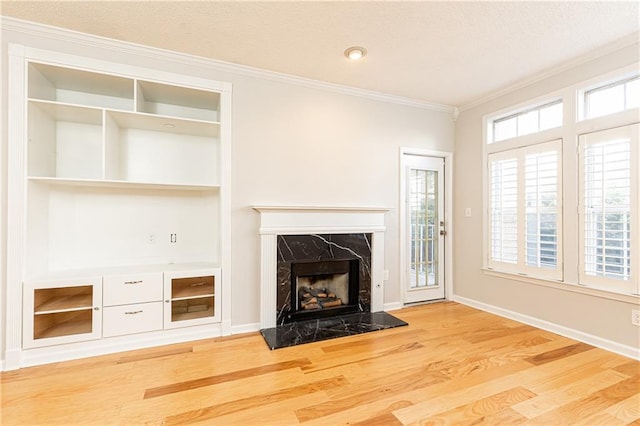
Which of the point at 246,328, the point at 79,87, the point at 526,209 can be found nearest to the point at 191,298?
the point at 246,328

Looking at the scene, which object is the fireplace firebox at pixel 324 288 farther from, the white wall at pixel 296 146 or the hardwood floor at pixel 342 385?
the hardwood floor at pixel 342 385

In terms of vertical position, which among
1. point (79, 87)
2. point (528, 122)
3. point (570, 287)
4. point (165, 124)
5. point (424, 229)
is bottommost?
point (570, 287)

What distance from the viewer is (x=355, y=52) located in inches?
107

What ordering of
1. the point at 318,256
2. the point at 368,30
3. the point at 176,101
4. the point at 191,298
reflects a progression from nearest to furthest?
the point at 368,30 < the point at 191,298 < the point at 176,101 < the point at 318,256

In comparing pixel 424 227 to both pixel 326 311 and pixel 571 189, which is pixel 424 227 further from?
pixel 326 311

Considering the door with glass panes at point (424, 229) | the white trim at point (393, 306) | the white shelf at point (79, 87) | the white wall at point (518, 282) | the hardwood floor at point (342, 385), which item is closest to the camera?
the hardwood floor at point (342, 385)

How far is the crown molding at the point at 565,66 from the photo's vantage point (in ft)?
8.38

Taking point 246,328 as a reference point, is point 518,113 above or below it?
above

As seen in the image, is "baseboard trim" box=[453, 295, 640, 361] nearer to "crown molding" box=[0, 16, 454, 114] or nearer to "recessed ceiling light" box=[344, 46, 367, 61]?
"crown molding" box=[0, 16, 454, 114]

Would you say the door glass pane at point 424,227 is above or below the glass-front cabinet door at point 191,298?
above

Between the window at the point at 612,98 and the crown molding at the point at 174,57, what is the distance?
1.73 meters

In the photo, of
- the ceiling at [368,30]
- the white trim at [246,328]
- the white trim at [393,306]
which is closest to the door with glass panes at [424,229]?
the white trim at [393,306]

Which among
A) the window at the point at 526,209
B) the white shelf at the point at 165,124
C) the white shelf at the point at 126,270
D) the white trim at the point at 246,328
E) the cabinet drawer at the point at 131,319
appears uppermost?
the white shelf at the point at 165,124

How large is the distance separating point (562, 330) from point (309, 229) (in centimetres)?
269
